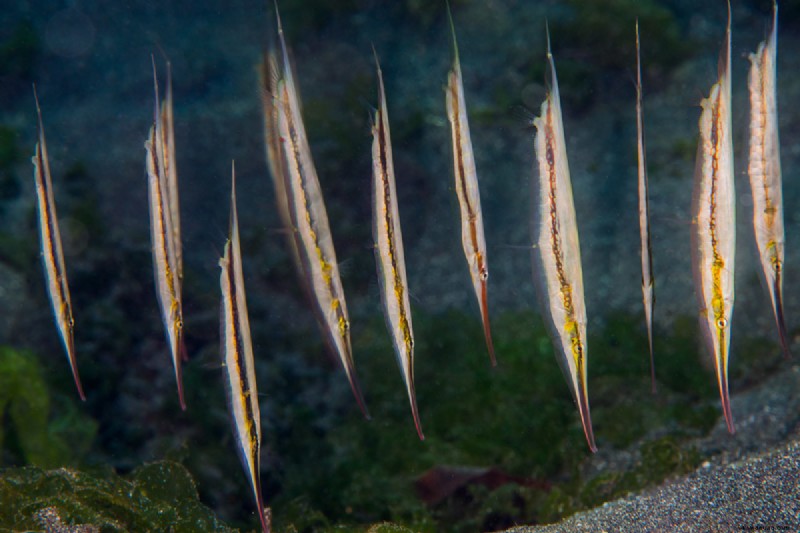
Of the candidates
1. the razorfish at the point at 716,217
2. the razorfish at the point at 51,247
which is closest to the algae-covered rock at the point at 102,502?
the razorfish at the point at 51,247

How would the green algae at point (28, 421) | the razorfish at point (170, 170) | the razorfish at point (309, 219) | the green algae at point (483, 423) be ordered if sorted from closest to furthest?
the razorfish at point (309, 219) < the razorfish at point (170, 170) < the green algae at point (483, 423) < the green algae at point (28, 421)

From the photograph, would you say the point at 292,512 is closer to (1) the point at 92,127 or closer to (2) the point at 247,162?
(2) the point at 247,162

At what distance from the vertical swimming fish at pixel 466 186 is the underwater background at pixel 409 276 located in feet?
8.13

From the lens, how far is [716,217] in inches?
97.0

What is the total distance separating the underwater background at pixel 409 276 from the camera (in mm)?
5316

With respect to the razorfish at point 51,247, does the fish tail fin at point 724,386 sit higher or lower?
lower

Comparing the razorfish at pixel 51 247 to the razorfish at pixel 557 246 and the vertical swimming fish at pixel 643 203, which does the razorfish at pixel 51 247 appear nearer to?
the razorfish at pixel 557 246

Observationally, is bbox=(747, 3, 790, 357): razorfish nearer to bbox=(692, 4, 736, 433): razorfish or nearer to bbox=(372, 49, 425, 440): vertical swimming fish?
bbox=(692, 4, 736, 433): razorfish

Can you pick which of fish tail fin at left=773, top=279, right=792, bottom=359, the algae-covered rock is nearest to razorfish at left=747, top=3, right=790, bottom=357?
fish tail fin at left=773, top=279, right=792, bottom=359

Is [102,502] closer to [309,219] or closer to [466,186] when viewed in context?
[309,219]

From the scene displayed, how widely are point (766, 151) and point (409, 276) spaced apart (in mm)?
4430

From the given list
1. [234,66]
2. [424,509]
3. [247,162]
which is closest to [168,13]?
[234,66]

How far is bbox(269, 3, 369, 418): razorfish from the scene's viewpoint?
2711 mm

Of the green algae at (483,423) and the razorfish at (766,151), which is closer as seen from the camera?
the razorfish at (766,151)
